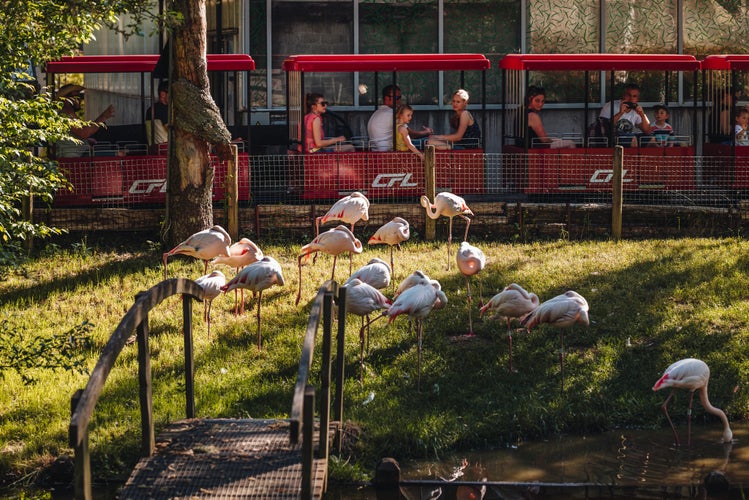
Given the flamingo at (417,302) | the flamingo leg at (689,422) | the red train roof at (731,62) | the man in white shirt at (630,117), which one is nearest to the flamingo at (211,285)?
the flamingo at (417,302)

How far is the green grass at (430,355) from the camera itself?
31.5 ft

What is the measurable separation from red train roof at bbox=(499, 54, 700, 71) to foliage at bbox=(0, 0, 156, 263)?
6.45 metres

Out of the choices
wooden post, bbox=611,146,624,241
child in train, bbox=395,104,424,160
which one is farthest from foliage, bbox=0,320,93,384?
wooden post, bbox=611,146,624,241

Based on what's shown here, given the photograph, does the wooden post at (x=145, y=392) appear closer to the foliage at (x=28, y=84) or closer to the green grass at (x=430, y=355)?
the green grass at (x=430, y=355)

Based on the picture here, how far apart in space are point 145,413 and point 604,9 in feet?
46.9

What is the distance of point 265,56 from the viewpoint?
63.5ft

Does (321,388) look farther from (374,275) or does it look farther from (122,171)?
(122,171)

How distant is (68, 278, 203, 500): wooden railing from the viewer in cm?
595

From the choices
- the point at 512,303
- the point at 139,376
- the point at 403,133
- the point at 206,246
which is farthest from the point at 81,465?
the point at 403,133

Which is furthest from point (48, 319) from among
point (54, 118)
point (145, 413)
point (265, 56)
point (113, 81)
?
point (113, 81)

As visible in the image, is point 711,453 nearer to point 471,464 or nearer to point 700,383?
point 700,383

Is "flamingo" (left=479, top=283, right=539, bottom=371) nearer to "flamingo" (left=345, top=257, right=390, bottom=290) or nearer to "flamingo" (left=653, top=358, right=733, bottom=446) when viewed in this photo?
"flamingo" (left=345, top=257, right=390, bottom=290)

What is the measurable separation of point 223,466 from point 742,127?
1237cm

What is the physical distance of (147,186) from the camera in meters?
15.9
